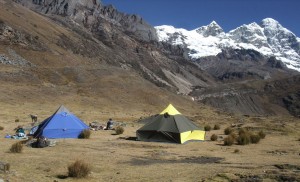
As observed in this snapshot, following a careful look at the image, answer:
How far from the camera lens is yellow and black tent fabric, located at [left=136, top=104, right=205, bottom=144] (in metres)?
30.2

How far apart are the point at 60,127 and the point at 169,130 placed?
763cm

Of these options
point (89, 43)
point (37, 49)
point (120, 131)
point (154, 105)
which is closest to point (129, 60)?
point (89, 43)

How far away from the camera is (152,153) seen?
23750 millimetres

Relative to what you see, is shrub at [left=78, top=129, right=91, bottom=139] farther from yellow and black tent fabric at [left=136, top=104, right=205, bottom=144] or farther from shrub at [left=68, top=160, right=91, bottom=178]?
shrub at [left=68, top=160, right=91, bottom=178]

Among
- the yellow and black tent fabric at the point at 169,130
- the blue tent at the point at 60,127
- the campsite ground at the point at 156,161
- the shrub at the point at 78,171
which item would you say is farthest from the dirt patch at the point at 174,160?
the blue tent at the point at 60,127

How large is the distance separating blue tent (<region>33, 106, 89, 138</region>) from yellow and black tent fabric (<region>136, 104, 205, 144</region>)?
4569 mm

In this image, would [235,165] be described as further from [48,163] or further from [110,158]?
[48,163]

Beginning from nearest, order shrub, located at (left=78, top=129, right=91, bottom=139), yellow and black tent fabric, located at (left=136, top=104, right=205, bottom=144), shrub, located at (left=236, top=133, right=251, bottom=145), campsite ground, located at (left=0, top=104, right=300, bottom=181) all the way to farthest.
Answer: campsite ground, located at (left=0, top=104, right=300, bottom=181) < shrub, located at (left=236, top=133, right=251, bottom=145) < yellow and black tent fabric, located at (left=136, top=104, right=205, bottom=144) < shrub, located at (left=78, top=129, right=91, bottom=139)

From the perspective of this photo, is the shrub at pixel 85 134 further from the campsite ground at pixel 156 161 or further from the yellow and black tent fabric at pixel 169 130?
the yellow and black tent fabric at pixel 169 130

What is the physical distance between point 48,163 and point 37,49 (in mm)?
83457

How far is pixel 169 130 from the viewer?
30391 millimetres

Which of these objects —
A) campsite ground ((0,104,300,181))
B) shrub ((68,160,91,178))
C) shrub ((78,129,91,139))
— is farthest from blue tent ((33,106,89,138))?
A: shrub ((68,160,91,178))

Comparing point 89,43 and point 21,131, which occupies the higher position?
point 89,43

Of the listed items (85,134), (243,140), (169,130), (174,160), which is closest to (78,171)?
(174,160)
